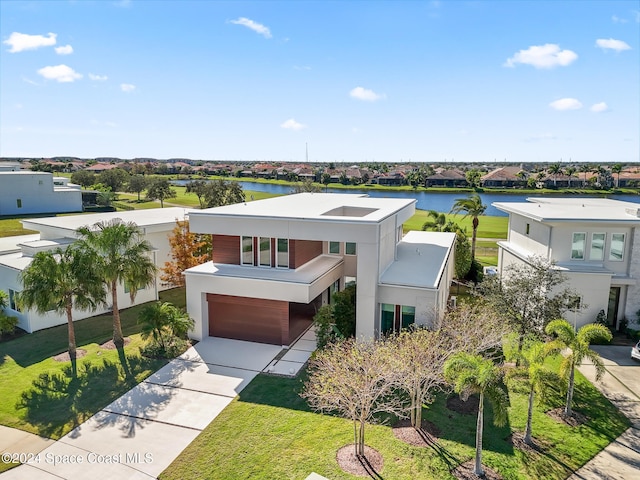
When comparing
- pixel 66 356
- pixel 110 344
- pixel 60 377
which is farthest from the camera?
pixel 110 344

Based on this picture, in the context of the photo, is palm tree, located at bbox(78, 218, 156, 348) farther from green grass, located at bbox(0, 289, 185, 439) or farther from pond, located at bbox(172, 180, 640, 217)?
pond, located at bbox(172, 180, 640, 217)

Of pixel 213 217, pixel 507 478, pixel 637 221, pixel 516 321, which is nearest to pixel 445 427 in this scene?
pixel 507 478

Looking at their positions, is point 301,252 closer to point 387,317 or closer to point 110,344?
point 387,317

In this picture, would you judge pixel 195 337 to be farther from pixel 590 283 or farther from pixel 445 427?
pixel 590 283

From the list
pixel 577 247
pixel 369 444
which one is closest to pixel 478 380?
pixel 369 444

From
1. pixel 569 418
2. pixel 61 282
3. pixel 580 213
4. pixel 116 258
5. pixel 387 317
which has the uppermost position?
pixel 580 213

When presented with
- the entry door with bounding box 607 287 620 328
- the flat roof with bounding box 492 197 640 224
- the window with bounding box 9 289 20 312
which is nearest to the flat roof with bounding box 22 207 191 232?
the window with bounding box 9 289 20 312

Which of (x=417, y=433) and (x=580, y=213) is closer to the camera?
(x=417, y=433)

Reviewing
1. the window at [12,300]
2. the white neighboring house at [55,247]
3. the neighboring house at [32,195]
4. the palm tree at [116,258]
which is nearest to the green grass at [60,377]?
the white neighboring house at [55,247]
